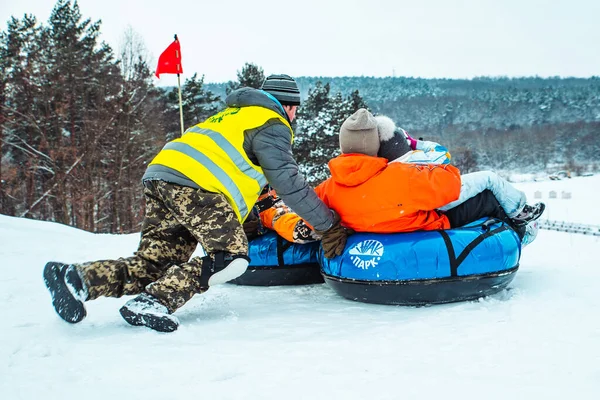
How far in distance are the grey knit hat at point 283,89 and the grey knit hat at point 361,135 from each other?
0.37m

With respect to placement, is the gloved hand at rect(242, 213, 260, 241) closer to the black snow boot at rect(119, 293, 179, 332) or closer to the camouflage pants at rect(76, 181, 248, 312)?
the camouflage pants at rect(76, 181, 248, 312)

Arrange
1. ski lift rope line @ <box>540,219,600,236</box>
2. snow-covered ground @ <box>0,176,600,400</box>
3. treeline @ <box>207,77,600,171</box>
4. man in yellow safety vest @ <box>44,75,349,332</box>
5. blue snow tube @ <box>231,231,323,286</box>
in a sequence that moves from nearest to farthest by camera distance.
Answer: snow-covered ground @ <box>0,176,600,400</box>, man in yellow safety vest @ <box>44,75,349,332</box>, blue snow tube @ <box>231,231,323,286</box>, ski lift rope line @ <box>540,219,600,236</box>, treeline @ <box>207,77,600,171</box>

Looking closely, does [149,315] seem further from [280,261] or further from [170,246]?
[280,261]

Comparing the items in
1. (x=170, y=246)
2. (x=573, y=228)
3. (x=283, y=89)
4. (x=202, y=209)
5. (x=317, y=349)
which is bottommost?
(x=573, y=228)

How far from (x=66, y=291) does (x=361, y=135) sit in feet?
6.02

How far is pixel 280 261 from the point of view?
11.0 feet

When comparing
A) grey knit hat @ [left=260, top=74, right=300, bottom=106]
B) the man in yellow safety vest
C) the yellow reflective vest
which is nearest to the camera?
the man in yellow safety vest

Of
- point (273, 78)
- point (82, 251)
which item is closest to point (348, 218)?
point (273, 78)

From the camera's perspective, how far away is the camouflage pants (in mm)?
2393

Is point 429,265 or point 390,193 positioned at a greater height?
point 390,193

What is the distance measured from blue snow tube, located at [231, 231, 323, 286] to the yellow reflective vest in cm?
72

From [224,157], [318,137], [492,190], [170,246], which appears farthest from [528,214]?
[318,137]

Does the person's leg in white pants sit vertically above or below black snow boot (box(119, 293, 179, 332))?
above

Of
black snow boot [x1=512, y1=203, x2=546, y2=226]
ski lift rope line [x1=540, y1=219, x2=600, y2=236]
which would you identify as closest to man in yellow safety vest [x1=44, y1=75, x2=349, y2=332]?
black snow boot [x1=512, y1=203, x2=546, y2=226]
